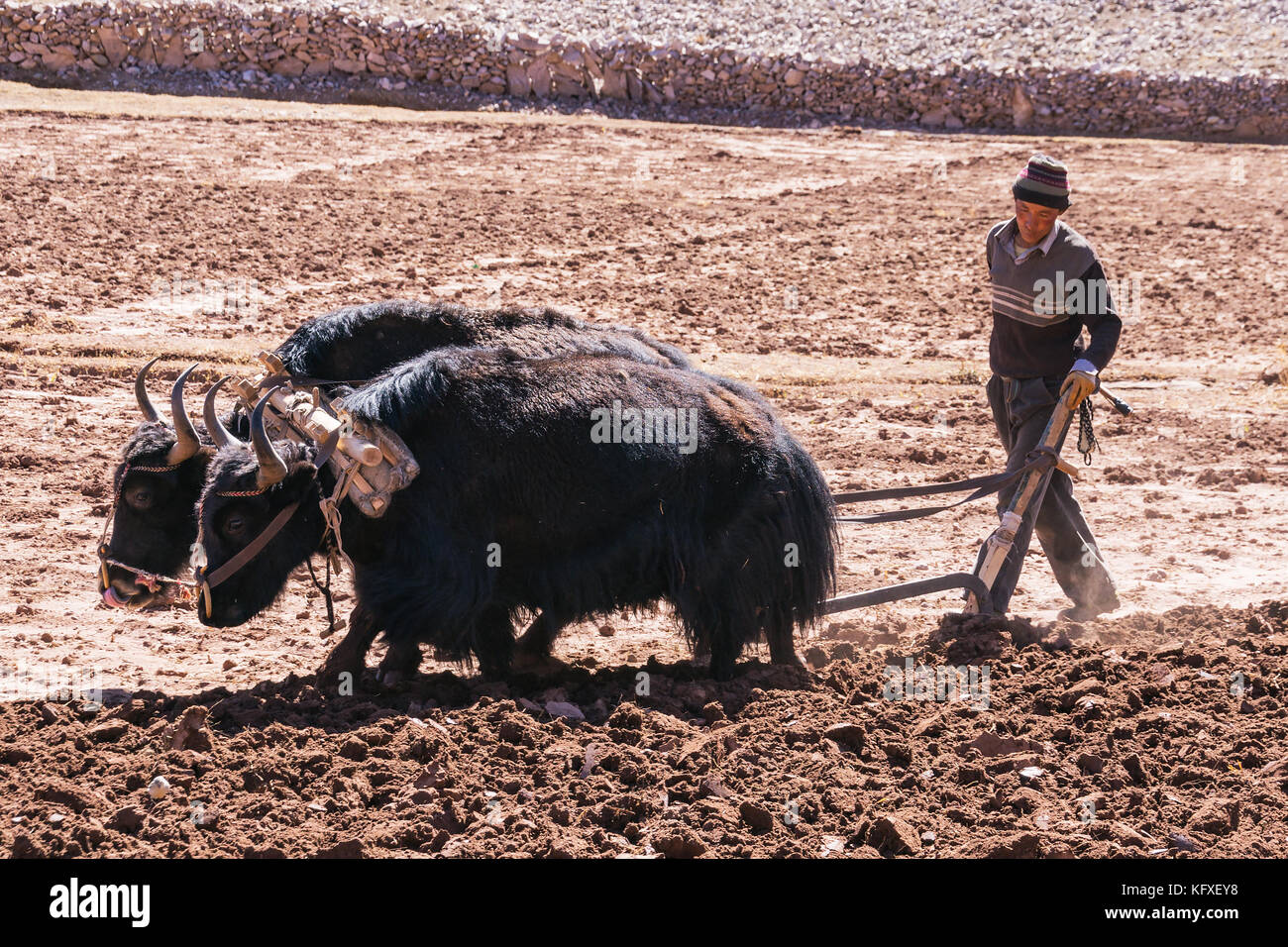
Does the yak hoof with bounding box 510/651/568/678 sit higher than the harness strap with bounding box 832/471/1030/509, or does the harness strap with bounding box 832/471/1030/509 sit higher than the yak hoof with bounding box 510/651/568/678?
the harness strap with bounding box 832/471/1030/509

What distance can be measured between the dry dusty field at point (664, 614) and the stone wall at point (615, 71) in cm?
174

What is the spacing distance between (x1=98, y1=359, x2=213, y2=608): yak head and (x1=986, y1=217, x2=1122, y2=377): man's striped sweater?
372 centimetres

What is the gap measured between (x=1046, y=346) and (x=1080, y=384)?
0.59m

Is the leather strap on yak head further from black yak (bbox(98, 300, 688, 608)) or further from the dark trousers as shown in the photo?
the dark trousers

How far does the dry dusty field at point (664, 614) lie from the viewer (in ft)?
15.5

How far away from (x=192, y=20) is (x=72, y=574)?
16777mm

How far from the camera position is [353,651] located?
592 cm

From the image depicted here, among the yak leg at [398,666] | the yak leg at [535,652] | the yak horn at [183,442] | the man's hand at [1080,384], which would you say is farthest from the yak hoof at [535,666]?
the man's hand at [1080,384]

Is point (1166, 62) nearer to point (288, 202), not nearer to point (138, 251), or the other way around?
point (288, 202)

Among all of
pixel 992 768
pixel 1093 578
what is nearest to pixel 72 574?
pixel 992 768

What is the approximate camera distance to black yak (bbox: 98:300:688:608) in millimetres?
5902

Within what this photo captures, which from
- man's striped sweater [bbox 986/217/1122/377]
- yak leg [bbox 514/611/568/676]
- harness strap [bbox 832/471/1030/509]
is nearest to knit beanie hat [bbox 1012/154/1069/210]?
man's striped sweater [bbox 986/217/1122/377]

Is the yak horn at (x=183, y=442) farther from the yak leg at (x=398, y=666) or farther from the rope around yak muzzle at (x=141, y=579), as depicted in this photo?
the yak leg at (x=398, y=666)
